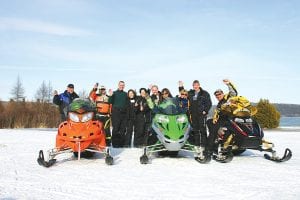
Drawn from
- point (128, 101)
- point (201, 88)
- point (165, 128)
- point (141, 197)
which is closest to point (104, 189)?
point (141, 197)

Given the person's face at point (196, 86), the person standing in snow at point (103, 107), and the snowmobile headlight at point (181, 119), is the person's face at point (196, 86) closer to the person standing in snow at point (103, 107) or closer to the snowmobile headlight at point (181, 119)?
the snowmobile headlight at point (181, 119)

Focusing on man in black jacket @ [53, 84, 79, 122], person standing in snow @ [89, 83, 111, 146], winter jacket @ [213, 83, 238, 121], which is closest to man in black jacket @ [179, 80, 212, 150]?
winter jacket @ [213, 83, 238, 121]

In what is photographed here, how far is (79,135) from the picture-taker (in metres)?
8.26

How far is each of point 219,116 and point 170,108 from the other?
127cm

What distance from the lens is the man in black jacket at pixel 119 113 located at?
1204 cm

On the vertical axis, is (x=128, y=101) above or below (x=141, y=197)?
above

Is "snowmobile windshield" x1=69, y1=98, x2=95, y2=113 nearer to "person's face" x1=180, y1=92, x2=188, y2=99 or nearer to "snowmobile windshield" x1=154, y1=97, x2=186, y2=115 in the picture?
"snowmobile windshield" x1=154, y1=97, x2=186, y2=115

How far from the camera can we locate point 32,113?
75.8ft

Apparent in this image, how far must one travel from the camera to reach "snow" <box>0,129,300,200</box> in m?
5.48

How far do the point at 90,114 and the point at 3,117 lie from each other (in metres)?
15.1

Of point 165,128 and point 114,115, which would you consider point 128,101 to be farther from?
point 165,128

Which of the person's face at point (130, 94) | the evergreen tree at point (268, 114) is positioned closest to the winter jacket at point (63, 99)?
the person's face at point (130, 94)

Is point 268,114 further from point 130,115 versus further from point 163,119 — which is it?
point 163,119

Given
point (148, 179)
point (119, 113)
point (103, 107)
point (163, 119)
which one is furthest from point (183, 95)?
point (148, 179)
